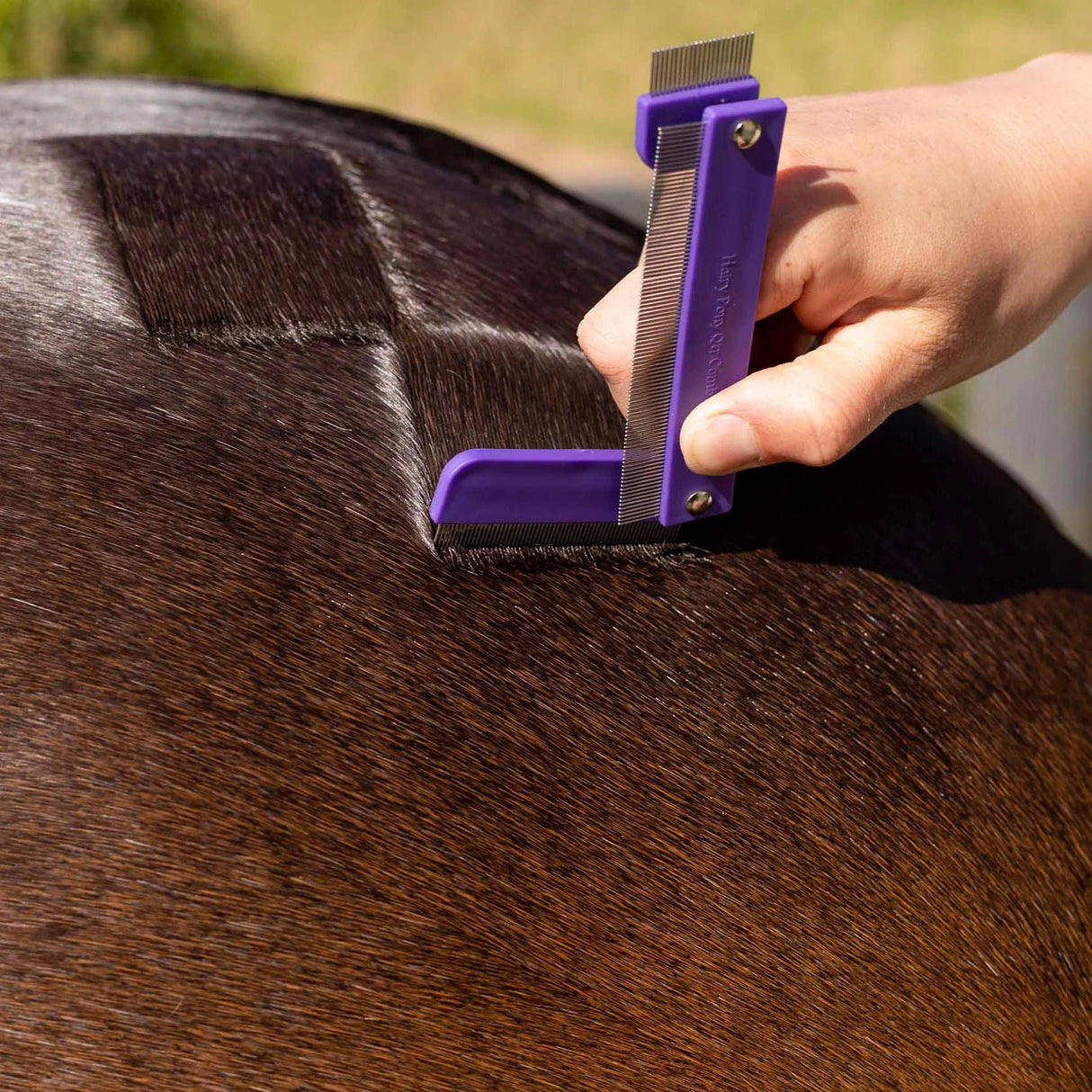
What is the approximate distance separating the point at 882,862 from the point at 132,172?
0.82 m

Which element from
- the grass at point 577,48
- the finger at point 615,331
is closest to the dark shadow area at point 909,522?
the finger at point 615,331

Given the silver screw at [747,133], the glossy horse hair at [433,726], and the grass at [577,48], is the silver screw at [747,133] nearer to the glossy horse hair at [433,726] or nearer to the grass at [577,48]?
the glossy horse hair at [433,726]

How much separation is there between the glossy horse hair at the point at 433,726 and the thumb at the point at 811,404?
10 centimetres

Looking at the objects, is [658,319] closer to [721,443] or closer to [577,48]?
[721,443]

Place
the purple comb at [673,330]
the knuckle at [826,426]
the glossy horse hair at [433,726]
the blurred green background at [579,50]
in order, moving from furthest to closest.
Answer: the blurred green background at [579,50] < the knuckle at [826,426] < the purple comb at [673,330] < the glossy horse hair at [433,726]

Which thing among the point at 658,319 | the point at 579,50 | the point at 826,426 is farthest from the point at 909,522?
the point at 579,50

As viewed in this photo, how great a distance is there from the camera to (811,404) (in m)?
0.98

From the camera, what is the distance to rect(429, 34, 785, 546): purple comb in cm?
88

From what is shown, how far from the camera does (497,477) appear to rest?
942 millimetres

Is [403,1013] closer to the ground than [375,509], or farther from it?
closer to the ground

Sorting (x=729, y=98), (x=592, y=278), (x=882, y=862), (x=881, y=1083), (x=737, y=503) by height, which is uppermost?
(x=729, y=98)

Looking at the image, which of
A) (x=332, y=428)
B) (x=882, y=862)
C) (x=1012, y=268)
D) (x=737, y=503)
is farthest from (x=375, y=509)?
(x=1012, y=268)

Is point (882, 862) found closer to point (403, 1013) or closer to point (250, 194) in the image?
point (403, 1013)

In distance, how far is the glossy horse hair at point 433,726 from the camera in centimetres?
76
